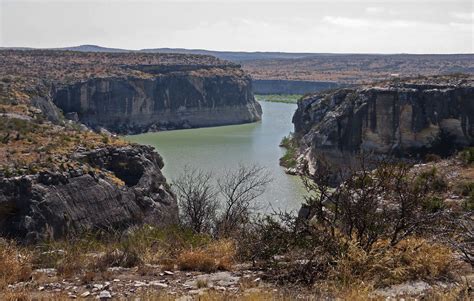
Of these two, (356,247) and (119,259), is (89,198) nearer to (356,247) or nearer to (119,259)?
(119,259)

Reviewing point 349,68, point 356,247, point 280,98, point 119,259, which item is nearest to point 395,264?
point 356,247

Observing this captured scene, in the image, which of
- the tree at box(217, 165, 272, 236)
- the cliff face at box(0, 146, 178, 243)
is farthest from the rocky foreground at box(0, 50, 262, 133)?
the cliff face at box(0, 146, 178, 243)

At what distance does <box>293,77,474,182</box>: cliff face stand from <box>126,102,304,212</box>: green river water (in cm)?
348

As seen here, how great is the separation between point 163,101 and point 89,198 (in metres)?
49.5

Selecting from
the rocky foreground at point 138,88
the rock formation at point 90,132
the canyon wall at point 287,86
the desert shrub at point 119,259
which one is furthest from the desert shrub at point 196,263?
the canyon wall at point 287,86

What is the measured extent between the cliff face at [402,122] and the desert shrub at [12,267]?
26.0m

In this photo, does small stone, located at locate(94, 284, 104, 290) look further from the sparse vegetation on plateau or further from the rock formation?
the sparse vegetation on plateau

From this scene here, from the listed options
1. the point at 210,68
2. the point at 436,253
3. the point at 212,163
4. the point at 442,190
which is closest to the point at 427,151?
the point at 212,163

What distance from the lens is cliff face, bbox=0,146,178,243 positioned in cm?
1645

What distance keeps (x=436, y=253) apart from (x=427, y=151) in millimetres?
28527

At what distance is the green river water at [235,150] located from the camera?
3003 cm

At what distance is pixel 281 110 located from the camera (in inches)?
3329

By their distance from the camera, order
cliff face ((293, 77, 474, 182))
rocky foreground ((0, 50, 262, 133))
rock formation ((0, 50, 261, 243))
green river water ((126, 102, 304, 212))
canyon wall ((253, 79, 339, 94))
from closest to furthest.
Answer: rock formation ((0, 50, 261, 243))
green river water ((126, 102, 304, 212))
cliff face ((293, 77, 474, 182))
rocky foreground ((0, 50, 262, 133))
canyon wall ((253, 79, 339, 94))

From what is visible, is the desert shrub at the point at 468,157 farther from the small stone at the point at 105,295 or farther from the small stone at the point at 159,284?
the small stone at the point at 105,295
